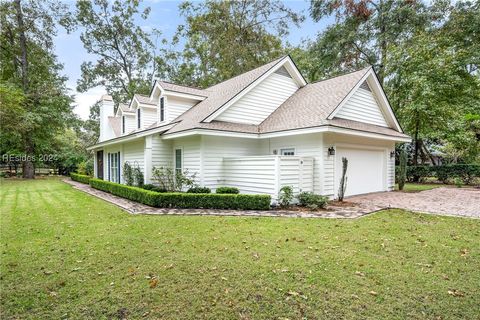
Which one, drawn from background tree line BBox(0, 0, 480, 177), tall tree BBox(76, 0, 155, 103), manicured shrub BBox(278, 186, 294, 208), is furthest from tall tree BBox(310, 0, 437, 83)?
tall tree BBox(76, 0, 155, 103)

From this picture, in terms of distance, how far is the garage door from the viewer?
1141 cm

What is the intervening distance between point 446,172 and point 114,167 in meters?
22.7

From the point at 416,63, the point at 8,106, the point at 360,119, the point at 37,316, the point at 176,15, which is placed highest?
the point at 176,15

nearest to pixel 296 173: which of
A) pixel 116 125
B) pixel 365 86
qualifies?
pixel 365 86

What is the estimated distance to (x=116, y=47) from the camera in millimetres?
29531

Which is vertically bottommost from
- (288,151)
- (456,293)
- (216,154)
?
(456,293)

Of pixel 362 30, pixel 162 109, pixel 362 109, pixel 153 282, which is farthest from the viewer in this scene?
pixel 362 30

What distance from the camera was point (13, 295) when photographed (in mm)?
3439

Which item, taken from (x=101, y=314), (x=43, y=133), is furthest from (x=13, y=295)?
(x=43, y=133)

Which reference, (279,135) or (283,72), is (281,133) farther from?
(283,72)

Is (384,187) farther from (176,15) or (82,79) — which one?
(82,79)

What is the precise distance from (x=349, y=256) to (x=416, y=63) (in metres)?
19.2

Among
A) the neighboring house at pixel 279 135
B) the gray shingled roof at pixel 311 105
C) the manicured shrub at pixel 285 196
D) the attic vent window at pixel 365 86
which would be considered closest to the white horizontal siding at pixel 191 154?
the neighboring house at pixel 279 135

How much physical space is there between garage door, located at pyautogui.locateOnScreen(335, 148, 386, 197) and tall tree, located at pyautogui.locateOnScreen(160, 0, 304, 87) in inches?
665
